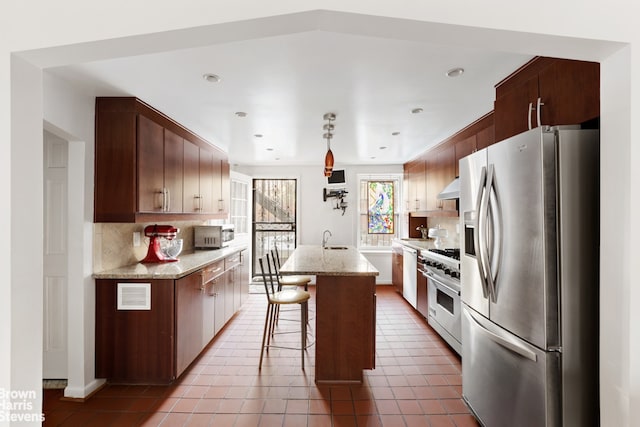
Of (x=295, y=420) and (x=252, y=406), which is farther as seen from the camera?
(x=252, y=406)

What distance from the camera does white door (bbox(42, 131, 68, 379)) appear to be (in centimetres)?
268

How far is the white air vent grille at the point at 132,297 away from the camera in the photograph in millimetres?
2590

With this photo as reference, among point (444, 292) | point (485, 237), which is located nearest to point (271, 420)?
point (485, 237)

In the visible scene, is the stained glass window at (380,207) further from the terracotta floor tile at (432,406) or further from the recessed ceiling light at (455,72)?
the recessed ceiling light at (455,72)

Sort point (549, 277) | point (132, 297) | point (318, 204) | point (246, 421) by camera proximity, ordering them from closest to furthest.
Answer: point (549, 277) → point (246, 421) → point (132, 297) → point (318, 204)

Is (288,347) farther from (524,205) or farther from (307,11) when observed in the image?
(307,11)

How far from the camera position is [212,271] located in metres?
3.40

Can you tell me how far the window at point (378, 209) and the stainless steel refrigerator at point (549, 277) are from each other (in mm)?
4566

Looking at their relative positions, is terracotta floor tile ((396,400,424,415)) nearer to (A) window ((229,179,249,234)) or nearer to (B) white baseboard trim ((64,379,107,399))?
(B) white baseboard trim ((64,379,107,399))

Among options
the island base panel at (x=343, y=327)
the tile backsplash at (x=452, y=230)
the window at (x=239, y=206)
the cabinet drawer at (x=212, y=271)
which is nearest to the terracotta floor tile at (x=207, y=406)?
the island base panel at (x=343, y=327)

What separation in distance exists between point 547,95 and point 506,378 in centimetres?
163

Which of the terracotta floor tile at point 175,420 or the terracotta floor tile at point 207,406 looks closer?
the terracotta floor tile at point 175,420

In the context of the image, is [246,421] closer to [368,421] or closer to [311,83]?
[368,421]

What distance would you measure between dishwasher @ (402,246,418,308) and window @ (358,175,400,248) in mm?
1158
